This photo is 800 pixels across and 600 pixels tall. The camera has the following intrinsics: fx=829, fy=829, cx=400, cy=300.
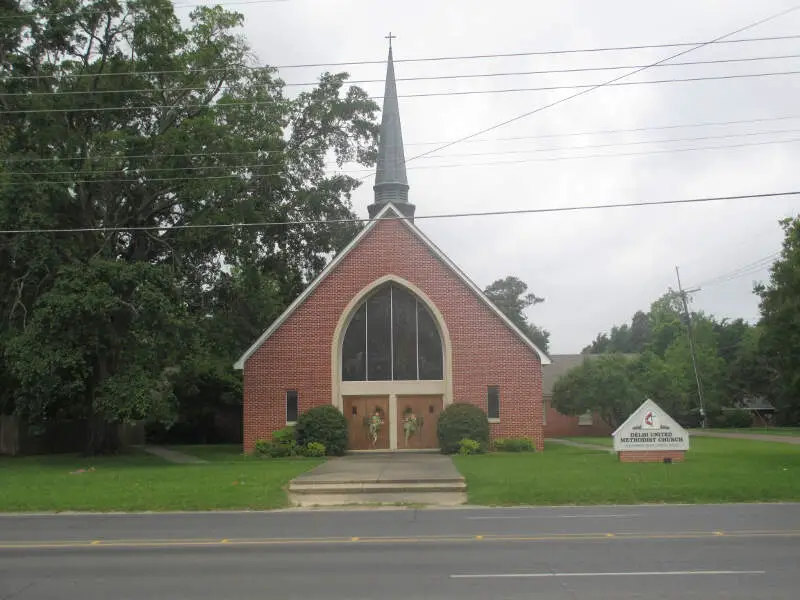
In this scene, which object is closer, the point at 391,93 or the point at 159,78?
the point at 159,78

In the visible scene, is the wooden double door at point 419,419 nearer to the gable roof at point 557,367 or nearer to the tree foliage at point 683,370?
→ the tree foliage at point 683,370

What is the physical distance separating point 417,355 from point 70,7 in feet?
58.3

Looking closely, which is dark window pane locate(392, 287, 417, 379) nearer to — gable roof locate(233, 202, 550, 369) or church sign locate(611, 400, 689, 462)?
gable roof locate(233, 202, 550, 369)

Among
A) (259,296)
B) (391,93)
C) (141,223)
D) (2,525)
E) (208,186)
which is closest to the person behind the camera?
(2,525)

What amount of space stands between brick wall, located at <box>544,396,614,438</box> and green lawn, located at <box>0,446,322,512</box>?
96.7 feet

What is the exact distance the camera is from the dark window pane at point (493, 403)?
31.8 m

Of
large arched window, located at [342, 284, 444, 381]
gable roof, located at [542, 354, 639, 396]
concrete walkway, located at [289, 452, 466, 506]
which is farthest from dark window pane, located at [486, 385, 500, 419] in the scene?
gable roof, located at [542, 354, 639, 396]

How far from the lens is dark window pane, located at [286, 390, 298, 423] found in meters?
32.0

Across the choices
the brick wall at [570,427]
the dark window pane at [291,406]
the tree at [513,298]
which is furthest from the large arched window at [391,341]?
the tree at [513,298]

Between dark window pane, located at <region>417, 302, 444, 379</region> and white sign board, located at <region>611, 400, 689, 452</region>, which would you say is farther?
dark window pane, located at <region>417, 302, 444, 379</region>

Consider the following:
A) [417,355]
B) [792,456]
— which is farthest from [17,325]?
[792,456]

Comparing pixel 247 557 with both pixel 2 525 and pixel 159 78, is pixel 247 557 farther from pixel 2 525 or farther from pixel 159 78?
pixel 159 78

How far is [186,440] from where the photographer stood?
47625 millimetres

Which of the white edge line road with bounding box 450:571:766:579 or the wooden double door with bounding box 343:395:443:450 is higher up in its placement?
the wooden double door with bounding box 343:395:443:450
